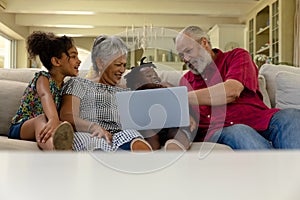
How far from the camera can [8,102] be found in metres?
2.01

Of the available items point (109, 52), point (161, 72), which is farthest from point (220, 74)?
point (109, 52)

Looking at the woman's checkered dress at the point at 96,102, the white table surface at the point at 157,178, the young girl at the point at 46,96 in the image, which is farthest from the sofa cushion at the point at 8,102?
the white table surface at the point at 157,178

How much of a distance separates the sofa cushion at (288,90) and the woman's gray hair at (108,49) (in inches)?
33.4

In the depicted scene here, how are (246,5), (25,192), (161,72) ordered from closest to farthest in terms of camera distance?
(25,192)
(161,72)
(246,5)

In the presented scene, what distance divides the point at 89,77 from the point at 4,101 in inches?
17.3

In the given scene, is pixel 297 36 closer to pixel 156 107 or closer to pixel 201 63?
pixel 201 63

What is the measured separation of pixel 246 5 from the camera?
6816 mm

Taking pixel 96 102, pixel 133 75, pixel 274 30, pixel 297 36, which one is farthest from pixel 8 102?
pixel 274 30

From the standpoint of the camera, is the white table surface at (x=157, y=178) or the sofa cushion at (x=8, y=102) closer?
the white table surface at (x=157, y=178)

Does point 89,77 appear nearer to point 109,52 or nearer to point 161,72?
point 109,52

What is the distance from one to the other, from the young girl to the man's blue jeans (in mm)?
657

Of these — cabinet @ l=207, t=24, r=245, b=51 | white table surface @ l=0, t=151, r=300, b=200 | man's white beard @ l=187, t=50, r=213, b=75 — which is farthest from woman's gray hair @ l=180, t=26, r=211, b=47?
cabinet @ l=207, t=24, r=245, b=51

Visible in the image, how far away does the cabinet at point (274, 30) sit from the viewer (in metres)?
5.61

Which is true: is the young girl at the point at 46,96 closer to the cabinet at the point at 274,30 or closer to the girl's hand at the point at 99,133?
the girl's hand at the point at 99,133
